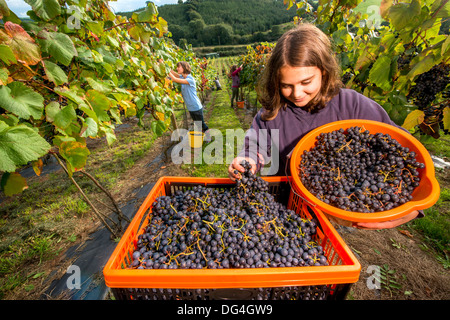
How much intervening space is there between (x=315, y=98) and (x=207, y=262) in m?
1.50

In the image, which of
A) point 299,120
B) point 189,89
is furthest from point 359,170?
point 189,89

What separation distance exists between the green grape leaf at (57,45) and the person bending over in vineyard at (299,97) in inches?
49.4

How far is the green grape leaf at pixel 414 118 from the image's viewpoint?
1.73m

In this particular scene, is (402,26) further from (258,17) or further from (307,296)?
(258,17)

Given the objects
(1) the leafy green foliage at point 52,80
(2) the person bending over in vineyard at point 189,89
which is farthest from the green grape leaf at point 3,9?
(2) the person bending over in vineyard at point 189,89

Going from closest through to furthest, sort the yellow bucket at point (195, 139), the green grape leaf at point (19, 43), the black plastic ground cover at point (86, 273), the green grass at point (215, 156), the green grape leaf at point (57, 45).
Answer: the green grape leaf at point (19, 43) < the green grape leaf at point (57, 45) < the black plastic ground cover at point (86, 273) < the green grass at point (215, 156) < the yellow bucket at point (195, 139)

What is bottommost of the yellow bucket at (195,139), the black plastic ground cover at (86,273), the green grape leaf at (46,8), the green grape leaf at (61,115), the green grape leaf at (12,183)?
the black plastic ground cover at (86,273)

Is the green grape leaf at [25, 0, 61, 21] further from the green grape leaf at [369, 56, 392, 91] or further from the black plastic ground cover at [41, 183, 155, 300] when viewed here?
the green grape leaf at [369, 56, 392, 91]

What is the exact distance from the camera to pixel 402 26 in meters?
1.58

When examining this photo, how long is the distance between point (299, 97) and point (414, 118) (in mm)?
1079

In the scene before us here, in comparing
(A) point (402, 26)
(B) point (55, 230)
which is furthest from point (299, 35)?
(B) point (55, 230)

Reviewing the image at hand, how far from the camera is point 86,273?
213 cm

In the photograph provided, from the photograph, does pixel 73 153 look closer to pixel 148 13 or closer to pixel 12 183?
pixel 12 183

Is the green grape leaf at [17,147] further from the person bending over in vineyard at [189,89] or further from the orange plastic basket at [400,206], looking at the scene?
the person bending over in vineyard at [189,89]
